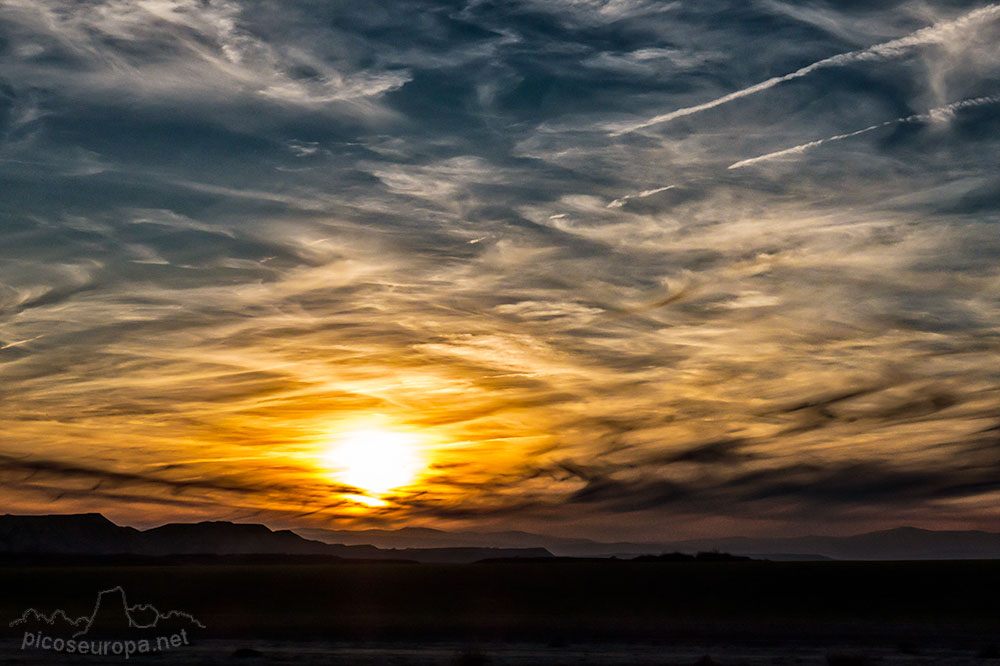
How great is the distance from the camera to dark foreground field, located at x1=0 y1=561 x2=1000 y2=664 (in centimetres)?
4541

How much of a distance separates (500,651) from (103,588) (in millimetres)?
65207

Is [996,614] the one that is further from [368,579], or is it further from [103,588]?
[103,588]

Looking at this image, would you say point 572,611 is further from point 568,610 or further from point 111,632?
point 111,632

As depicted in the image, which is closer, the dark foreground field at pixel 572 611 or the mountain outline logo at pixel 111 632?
the dark foreground field at pixel 572 611

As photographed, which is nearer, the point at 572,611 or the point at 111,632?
the point at 111,632

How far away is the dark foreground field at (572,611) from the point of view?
45.4 meters

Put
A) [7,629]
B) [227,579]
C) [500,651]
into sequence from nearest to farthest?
[500,651] < [7,629] < [227,579]

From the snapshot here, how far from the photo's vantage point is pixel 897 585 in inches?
2928

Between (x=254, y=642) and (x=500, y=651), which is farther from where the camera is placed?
(x=254, y=642)

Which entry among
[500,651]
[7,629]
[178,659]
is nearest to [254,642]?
[178,659]

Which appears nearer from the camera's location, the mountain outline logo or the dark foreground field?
the dark foreground field

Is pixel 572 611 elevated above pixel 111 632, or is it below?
above

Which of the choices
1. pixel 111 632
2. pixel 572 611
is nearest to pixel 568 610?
pixel 572 611

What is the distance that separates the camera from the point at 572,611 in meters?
69.0
